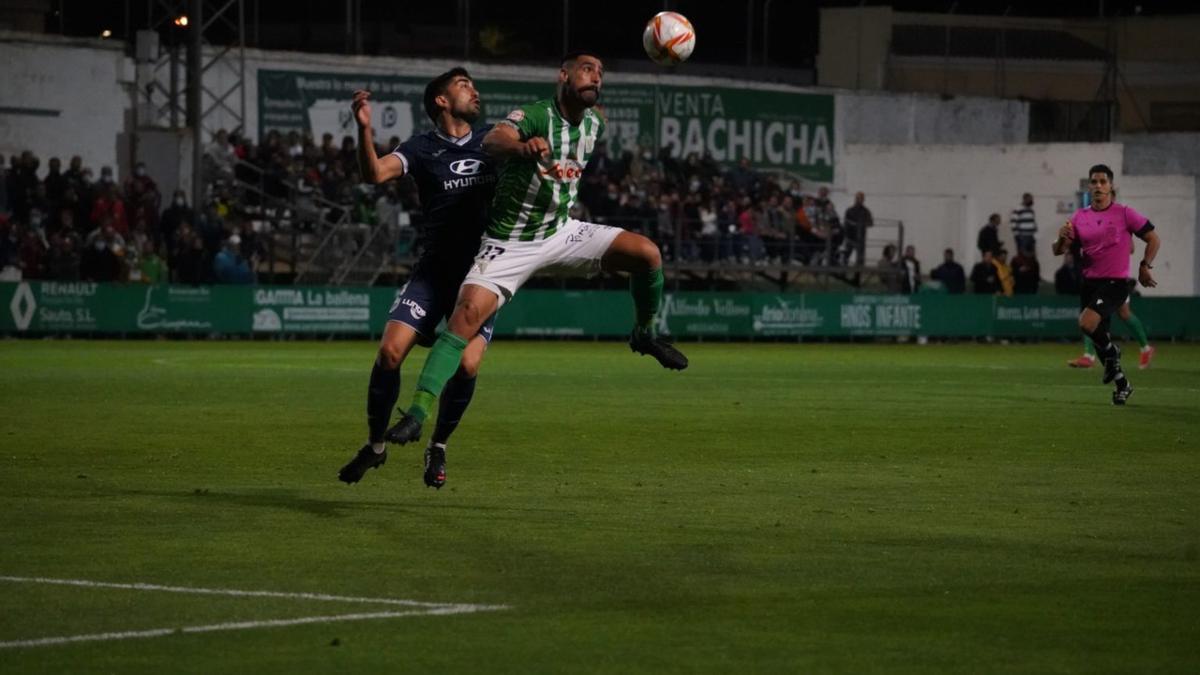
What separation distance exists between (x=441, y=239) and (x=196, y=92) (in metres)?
28.1

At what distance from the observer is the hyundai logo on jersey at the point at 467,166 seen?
11578mm

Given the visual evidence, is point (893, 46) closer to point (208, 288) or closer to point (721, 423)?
point (208, 288)

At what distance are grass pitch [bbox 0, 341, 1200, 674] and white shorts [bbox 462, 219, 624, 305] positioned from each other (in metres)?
1.28

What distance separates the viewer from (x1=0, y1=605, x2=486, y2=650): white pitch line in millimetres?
6852

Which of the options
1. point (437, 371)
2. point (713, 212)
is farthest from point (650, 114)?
point (437, 371)

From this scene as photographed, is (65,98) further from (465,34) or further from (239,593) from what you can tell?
(239,593)

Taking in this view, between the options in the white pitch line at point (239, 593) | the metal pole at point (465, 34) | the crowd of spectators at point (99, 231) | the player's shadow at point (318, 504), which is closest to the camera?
the white pitch line at point (239, 593)

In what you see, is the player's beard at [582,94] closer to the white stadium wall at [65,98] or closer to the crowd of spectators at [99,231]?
the crowd of spectators at [99,231]

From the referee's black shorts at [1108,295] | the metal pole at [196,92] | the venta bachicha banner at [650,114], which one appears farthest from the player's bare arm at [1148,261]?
the venta bachicha banner at [650,114]

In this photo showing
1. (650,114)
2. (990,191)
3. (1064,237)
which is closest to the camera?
(1064,237)

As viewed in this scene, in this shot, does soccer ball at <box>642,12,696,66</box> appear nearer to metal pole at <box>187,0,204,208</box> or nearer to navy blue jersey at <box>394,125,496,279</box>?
navy blue jersey at <box>394,125,496,279</box>

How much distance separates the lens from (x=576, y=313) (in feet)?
126

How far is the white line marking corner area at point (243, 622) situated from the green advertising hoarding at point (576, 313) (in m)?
26.8

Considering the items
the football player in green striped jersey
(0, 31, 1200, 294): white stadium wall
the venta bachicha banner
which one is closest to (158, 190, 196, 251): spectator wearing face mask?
(0, 31, 1200, 294): white stadium wall
